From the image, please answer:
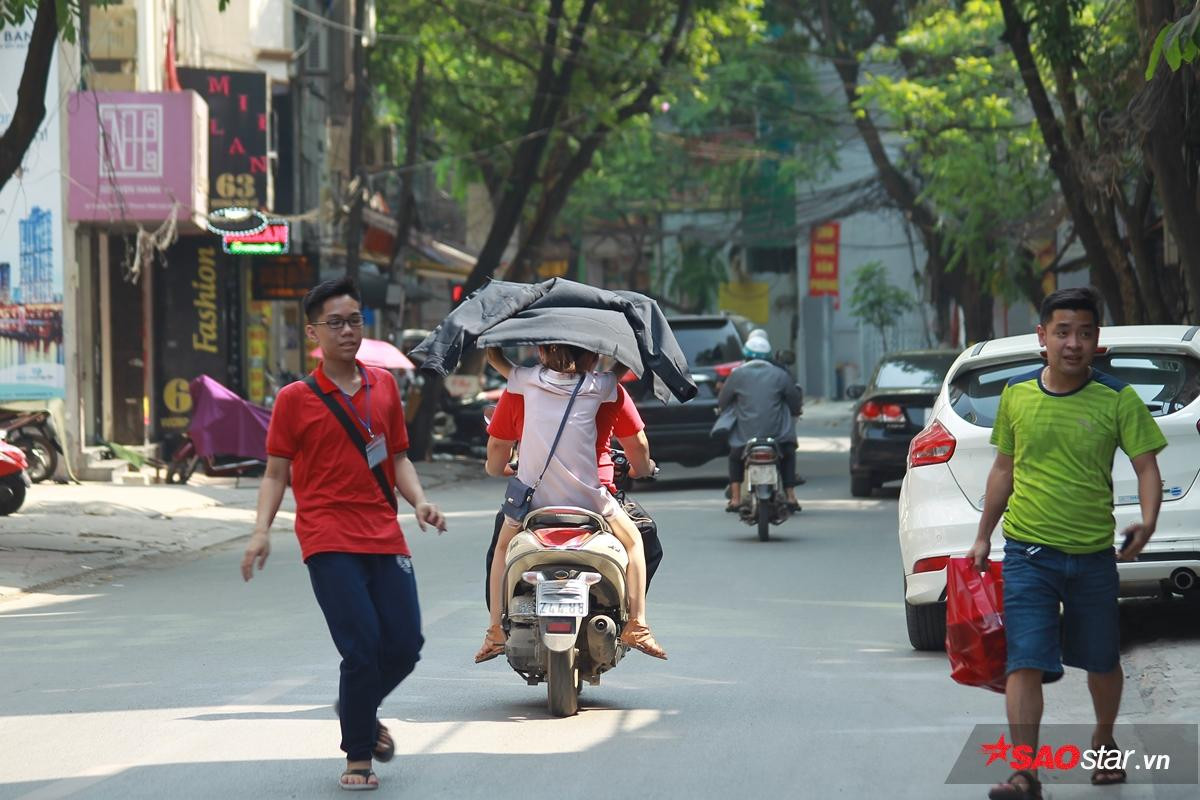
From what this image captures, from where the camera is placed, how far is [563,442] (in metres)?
7.34

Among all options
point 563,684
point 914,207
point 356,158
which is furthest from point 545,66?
point 563,684

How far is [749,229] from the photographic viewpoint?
4822 centimetres

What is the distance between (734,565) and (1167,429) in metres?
5.12

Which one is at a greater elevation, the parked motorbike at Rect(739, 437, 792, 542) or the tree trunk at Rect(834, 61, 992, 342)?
the tree trunk at Rect(834, 61, 992, 342)

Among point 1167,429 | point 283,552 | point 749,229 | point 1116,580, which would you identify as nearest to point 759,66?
point 749,229

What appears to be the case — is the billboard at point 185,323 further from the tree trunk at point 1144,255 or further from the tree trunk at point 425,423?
the tree trunk at point 1144,255

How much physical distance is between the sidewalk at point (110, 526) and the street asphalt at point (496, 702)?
97cm

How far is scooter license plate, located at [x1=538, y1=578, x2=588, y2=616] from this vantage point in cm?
707

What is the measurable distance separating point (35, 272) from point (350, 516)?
16.2 metres

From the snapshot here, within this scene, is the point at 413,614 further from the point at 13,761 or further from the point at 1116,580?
the point at 1116,580

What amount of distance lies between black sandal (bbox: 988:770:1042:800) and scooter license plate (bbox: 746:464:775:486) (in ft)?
30.9

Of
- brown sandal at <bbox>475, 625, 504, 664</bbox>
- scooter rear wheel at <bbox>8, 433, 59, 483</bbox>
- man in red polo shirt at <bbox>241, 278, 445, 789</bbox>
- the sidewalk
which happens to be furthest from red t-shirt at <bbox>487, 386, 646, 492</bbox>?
scooter rear wheel at <bbox>8, 433, 59, 483</bbox>

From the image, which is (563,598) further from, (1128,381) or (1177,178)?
(1177,178)

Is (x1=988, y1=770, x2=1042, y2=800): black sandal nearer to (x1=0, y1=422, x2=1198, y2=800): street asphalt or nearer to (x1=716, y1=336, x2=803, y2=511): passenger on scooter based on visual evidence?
(x1=0, y1=422, x2=1198, y2=800): street asphalt
